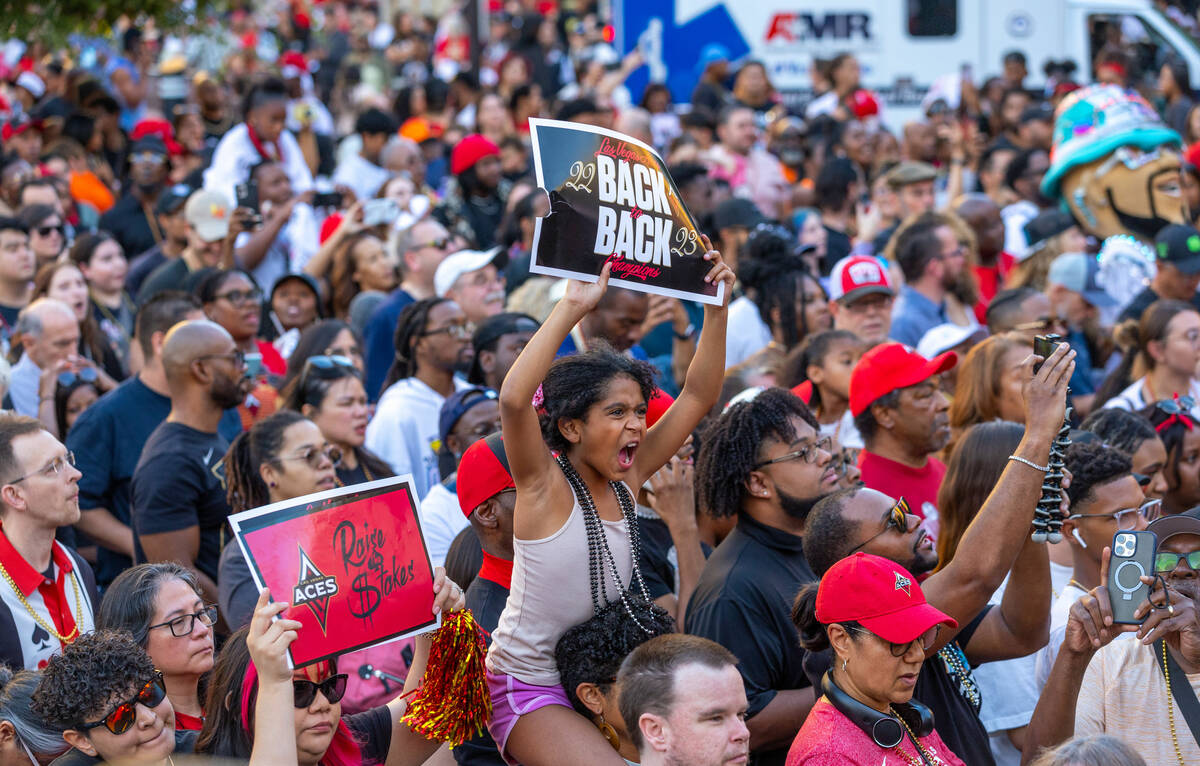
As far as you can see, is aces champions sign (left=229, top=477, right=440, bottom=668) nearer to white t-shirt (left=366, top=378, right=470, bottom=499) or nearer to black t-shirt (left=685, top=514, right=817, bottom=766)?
black t-shirt (left=685, top=514, right=817, bottom=766)

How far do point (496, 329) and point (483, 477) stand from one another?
2422 millimetres

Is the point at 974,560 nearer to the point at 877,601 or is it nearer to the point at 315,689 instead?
the point at 877,601

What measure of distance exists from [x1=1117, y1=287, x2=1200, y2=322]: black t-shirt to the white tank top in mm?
4952

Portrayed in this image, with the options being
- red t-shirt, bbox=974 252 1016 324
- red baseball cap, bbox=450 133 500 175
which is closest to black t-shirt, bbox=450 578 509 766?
red t-shirt, bbox=974 252 1016 324

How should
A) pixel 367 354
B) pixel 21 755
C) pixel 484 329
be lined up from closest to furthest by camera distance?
pixel 21 755, pixel 484 329, pixel 367 354

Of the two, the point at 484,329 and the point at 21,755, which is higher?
the point at 484,329

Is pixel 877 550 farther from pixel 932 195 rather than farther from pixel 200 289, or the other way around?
pixel 932 195

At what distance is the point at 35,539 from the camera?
14.8 ft

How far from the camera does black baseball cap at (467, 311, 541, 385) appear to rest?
21.0ft

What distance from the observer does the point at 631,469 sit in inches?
156

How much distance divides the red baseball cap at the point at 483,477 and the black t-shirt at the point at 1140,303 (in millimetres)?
4786

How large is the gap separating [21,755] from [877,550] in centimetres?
236

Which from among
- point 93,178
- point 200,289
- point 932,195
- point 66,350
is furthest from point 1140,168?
point 93,178

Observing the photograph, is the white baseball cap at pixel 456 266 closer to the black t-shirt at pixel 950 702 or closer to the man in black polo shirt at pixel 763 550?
the man in black polo shirt at pixel 763 550
